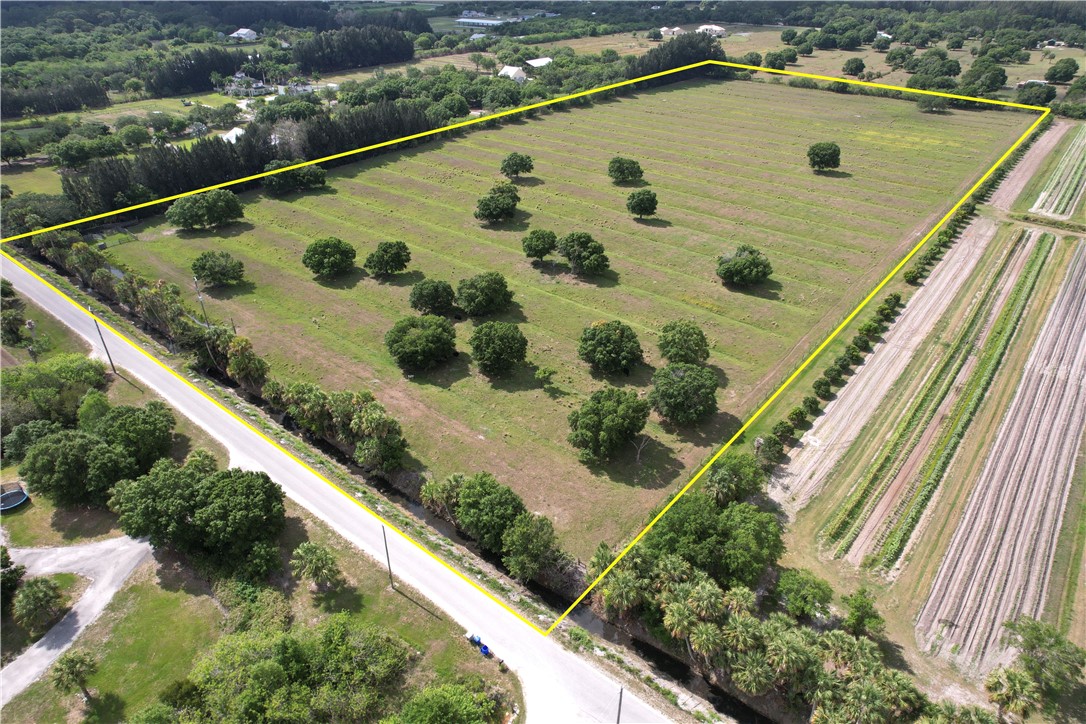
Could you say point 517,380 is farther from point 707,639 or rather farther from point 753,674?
point 753,674

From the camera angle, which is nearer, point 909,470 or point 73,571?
point 73,571

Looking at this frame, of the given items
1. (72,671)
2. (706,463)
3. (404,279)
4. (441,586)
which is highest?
(404,279)

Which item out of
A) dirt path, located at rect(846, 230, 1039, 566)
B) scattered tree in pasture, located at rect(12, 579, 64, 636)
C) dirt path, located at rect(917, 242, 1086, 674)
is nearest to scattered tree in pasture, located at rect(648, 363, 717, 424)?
dirt path, located at rect(846, 230, 1039, 566)

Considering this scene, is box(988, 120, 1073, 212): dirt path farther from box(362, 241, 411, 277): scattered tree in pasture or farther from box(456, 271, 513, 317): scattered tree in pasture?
box(362, 241, 411, 277): scattered tree in pasture

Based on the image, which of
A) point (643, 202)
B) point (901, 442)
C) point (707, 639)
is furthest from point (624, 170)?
point (707, 639)

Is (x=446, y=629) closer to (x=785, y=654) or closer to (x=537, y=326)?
(x=785, y=654)

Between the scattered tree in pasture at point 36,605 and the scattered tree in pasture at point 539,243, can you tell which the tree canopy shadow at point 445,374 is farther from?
the scattered tree in pasture at point 36,605

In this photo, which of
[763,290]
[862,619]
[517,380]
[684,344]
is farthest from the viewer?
[763,290]
